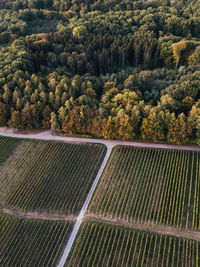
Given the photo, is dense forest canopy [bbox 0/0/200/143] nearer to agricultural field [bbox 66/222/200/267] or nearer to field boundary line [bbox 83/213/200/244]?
field boundary line [bbox 83/213/200/244]

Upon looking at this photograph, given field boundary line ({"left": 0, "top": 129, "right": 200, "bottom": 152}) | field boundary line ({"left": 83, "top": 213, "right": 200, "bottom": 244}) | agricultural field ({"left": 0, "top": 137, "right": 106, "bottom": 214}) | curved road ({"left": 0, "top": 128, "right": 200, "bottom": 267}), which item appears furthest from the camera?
field boundary line ({"left": 0, "top": 129, "right": 200, "bottom": 152})

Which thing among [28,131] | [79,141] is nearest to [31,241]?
[79,141]

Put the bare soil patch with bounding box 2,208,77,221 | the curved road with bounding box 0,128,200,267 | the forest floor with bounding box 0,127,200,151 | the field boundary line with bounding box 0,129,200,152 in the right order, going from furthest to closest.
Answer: the forest floor with bounding box 0,127,200,151
the field boundary line with bounding box 0,129,200,152
the bare soil patch with bounding box 2,208,77,221
the curved road with bounding box 0,128,200,267

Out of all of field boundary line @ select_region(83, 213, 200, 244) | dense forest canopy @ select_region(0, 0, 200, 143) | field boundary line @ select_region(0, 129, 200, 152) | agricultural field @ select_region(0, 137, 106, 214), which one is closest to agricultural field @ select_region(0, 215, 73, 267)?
agricultural field @ select_region(0, 137, 106, 214)

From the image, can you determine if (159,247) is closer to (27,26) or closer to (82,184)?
(82,184)

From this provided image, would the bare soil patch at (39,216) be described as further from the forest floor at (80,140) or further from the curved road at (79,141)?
the forest floor at (80,140)

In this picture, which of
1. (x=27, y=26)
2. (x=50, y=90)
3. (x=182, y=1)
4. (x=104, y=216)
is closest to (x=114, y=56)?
(x=50, y=90)

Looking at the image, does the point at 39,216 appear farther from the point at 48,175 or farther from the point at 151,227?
the point at 151,227

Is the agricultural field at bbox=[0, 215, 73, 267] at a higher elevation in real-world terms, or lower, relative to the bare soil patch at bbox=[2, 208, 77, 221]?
lower
